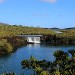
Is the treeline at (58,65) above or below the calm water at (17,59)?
above

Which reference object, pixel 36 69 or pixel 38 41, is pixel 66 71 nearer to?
pixel 36 69

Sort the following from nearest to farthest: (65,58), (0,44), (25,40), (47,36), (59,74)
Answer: (59,74) → (65,58) → (0,44) → (25,40) → (47,36)

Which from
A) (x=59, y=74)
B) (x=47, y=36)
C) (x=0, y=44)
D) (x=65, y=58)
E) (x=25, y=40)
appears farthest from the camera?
(x=47, y=36)

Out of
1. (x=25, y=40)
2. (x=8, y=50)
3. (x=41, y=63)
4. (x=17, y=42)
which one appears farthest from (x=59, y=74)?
(x=25, y=40)

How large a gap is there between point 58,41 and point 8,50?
44.2 metres

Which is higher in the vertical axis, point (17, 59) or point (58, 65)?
point (58, 65)

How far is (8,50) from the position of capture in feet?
245

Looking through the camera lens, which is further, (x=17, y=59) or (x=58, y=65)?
(x=17, y=59)

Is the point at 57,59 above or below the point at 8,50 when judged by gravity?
above

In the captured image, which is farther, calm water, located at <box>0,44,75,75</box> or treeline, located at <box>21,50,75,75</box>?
calm water, located at <box>0,44,75,75</box>

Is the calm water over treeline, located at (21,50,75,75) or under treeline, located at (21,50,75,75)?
under

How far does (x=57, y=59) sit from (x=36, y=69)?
6.52 ft

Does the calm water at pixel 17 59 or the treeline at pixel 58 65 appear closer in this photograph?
the treeline at pixel 58 65

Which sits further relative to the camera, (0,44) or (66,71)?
(0,44)
